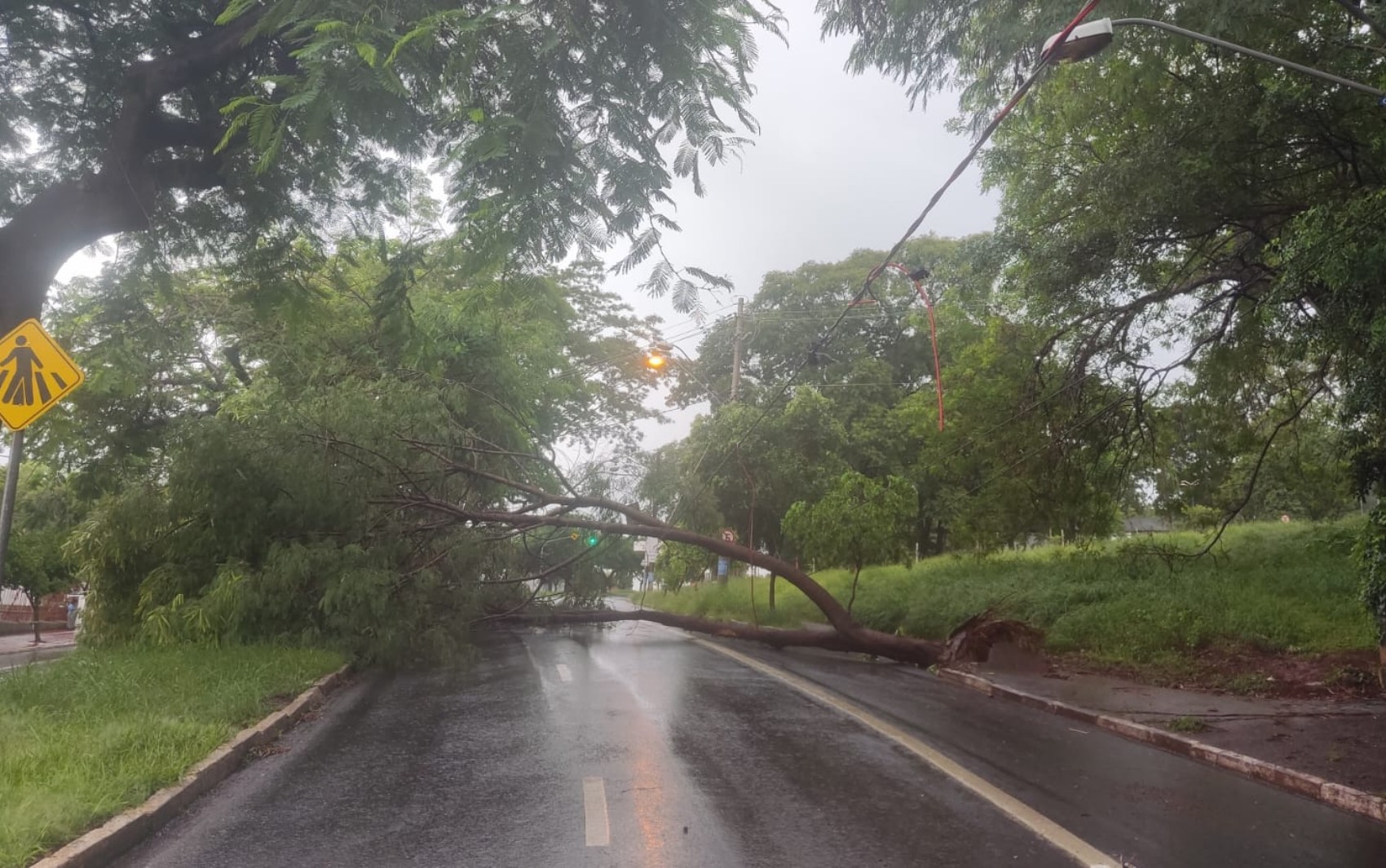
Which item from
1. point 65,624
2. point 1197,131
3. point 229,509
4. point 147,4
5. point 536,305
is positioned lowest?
point 65,624

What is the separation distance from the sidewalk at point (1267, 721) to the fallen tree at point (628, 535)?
4.89 metres

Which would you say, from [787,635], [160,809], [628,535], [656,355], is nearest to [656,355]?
[656,355]

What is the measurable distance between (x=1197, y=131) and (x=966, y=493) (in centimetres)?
1221

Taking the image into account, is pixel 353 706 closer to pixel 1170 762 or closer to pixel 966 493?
pixel 1170 762

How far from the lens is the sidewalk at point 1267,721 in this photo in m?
7.49

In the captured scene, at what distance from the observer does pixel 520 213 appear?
6879 millimetres

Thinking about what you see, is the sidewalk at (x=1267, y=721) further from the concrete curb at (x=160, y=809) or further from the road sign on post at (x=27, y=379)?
the road sign on post at (x=27, y=379)

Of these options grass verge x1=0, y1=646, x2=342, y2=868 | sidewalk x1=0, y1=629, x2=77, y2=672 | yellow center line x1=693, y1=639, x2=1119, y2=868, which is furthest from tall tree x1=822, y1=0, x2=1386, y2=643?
sidewalk x1=0, y1=629, x2=77, y2=672

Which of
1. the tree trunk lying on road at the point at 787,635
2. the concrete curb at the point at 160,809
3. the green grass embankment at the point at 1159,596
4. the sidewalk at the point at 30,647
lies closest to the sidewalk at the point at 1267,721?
the green grass embankment at the point at 1159,596

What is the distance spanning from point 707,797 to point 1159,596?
12.1m

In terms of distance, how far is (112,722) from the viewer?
281 inches

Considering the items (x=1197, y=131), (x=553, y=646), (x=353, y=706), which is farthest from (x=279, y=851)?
(x=553, y=646)

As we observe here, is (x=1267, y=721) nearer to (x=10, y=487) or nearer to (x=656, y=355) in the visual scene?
(x=656, y=355)

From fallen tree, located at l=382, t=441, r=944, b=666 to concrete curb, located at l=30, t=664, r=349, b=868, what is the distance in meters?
6.24
